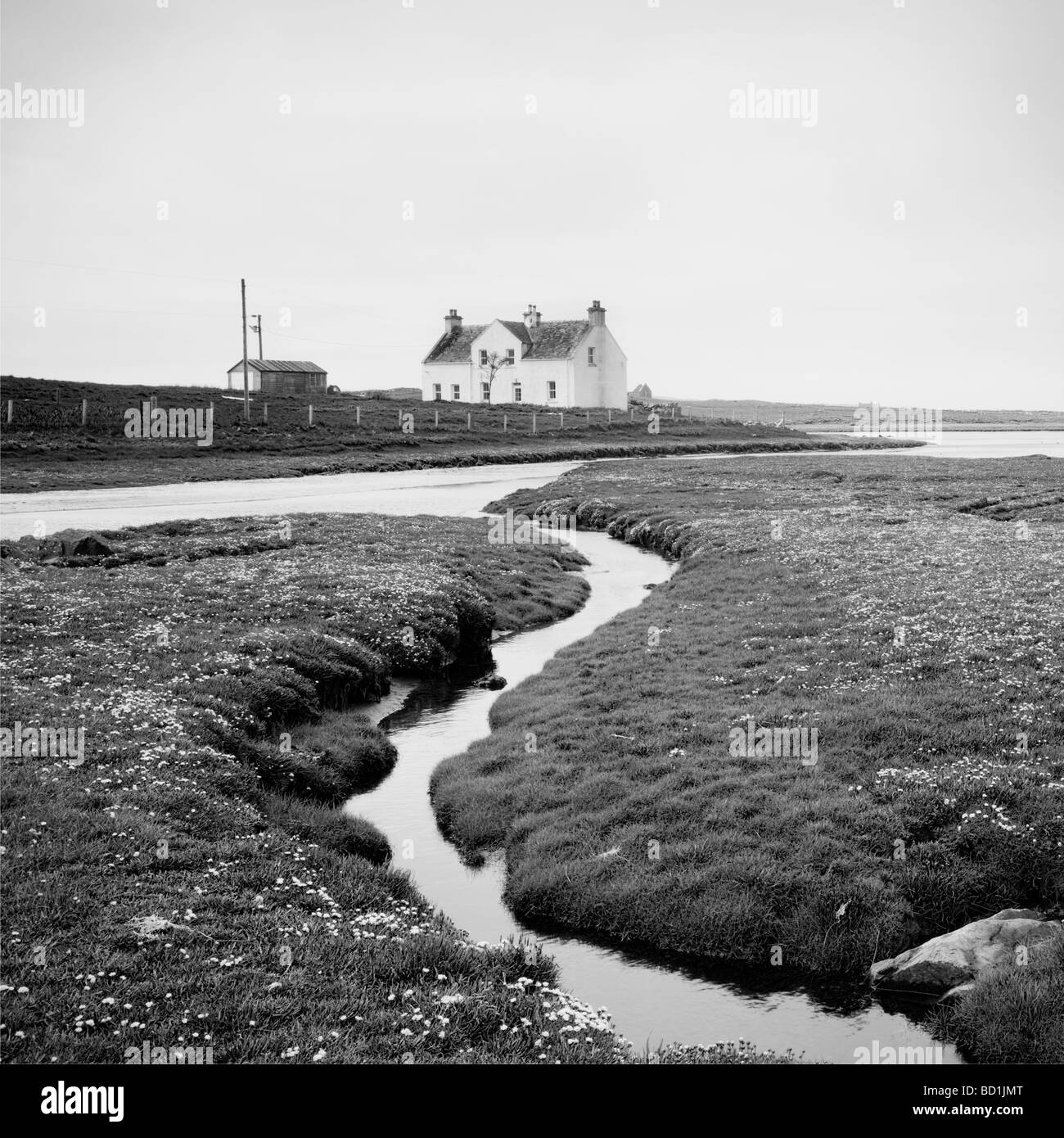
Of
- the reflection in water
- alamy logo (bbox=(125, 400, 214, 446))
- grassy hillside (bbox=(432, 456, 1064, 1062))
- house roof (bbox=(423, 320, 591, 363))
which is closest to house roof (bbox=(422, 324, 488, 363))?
house roof (bbox=(423, 320, 591, 363))

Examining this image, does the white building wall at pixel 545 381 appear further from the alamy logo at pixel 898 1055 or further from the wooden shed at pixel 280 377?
the alamy logo at pixel 898 1055

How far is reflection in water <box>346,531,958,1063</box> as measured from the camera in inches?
438

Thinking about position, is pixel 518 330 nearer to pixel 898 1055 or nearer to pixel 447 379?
pixel 447 379

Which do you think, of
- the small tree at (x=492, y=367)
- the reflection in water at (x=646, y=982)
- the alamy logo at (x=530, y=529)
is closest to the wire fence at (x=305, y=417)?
the small tree at (x=492, y=367)

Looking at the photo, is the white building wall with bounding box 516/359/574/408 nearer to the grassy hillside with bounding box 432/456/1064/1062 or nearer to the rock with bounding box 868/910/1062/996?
the grassy hillside with bounding box 432/456/1064/1062

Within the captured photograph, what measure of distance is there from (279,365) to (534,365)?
3518 centimetres

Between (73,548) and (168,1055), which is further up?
(73,548)

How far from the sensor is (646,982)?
490 inches

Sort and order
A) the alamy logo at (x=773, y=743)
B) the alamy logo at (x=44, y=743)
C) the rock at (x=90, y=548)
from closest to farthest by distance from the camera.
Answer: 1. the alamy logo at (x=44, y=743)
2. the alamy logo at (x=773, y=743)
3. the rock at (x=90, y=548)

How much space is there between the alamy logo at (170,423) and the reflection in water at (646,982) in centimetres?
7777

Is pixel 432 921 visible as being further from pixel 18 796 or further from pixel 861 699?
pixel 861 699

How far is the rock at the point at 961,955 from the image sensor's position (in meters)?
11.7
